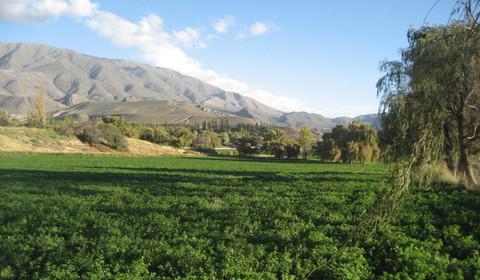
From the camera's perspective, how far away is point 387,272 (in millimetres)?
8016

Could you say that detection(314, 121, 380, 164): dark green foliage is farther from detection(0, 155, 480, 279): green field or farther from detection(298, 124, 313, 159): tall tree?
detection(0, 155, 480, 279): green field

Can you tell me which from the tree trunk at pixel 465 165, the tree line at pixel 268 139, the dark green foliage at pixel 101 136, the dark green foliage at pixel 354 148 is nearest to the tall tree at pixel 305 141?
the tree line at pixel 268 139

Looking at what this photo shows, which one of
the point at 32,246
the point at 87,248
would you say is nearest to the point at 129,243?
the point at 87,248

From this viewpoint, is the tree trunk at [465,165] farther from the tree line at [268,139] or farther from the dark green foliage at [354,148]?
the dark green foliage at [354,148]

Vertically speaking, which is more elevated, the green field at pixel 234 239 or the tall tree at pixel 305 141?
the tall tree at pixel 305 141

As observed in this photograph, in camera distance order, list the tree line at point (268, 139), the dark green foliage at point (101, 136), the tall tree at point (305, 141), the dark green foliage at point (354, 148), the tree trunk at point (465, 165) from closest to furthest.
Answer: the tree trunk at point (465, 165) < the dark green foliage at point (354, 148) < the tree line at point (268, 139) < the dark green foliage at point (101, 136) < the tall tree at point (305, 141)

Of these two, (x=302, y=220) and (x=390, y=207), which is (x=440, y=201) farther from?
(x=390, y=207)

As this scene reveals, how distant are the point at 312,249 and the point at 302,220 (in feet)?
11.4

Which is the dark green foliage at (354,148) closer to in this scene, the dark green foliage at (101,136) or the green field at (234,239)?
the green field at (234,239)

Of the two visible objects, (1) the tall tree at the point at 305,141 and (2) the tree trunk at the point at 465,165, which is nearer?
(2) the tree trunk at the point at 465,165

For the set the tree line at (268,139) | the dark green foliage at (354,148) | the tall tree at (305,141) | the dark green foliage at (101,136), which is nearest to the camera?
the dark green foliage at (354,148)

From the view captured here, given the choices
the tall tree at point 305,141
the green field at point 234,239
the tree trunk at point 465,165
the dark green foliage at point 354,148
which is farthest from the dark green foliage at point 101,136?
the tree trunk at point 465,165

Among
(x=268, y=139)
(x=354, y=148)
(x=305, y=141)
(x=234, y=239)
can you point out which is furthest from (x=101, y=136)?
(x=234, y=239)

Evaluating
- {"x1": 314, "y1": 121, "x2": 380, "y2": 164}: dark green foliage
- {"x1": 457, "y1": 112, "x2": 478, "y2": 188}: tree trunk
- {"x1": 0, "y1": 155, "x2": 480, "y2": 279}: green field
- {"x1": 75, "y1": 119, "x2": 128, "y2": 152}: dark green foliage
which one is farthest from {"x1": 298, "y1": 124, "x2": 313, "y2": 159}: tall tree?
{"x1": 0, "y1": 155, "x2": 480, "y2": 279}: green field
